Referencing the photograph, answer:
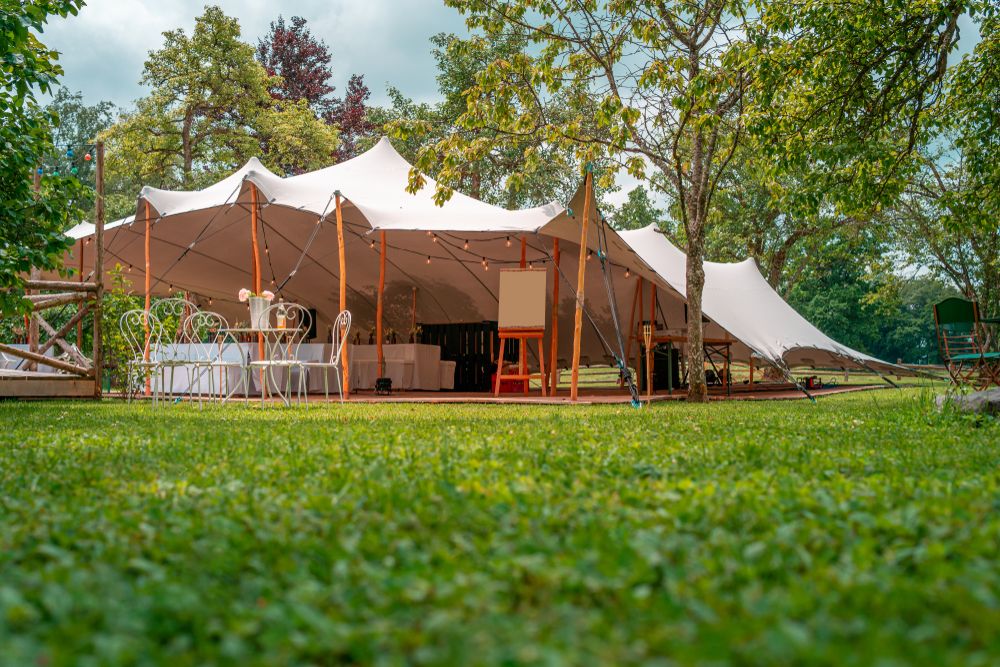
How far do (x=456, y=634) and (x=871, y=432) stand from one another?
4147mm

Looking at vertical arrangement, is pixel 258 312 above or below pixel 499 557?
above

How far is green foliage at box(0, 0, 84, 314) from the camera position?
5.66 metres

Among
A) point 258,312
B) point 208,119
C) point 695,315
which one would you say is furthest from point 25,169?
point 208,119

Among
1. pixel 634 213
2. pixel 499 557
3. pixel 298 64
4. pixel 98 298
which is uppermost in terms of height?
pixel 298 64

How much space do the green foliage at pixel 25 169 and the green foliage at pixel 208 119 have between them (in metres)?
15.2

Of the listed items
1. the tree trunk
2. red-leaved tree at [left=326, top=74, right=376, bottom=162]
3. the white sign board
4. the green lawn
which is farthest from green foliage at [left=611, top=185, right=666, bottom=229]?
the green lawn

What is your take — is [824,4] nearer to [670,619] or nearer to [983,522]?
[983,522]

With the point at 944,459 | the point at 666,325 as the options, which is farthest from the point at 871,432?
the point at 666,325

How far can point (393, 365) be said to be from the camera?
1170 cm

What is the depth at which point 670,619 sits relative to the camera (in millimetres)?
1354

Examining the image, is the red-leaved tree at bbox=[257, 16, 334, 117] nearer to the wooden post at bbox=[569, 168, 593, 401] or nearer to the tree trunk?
the tree trunk

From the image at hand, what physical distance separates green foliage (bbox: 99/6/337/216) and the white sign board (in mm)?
13716

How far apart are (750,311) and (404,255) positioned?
5.70m

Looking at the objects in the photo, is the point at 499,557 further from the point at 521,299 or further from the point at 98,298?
the point at 98,298
